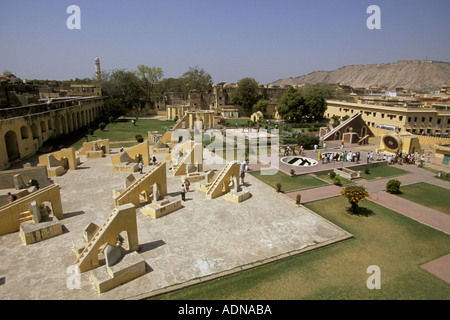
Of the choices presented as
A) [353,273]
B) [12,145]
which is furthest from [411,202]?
[12,145]

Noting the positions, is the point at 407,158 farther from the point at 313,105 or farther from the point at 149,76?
the point at 149,76

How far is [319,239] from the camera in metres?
12.7

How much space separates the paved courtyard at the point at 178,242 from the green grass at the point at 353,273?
1.61ft

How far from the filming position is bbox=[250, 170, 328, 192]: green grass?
19.5 meters

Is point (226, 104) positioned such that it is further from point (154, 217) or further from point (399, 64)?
point (399, 64)

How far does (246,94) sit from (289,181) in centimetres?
4409

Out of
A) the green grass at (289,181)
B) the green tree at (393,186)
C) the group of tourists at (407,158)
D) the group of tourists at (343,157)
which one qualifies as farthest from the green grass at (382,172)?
the green grass at (289,181)

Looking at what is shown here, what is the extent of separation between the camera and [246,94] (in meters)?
61.7

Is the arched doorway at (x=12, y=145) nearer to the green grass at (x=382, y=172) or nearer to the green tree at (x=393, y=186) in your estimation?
the green grass at (x=382, y=172)

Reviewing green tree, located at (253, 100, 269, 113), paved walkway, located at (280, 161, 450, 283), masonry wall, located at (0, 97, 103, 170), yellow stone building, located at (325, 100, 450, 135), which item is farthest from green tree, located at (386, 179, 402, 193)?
green tree, located at (253, 100, 269, 113)

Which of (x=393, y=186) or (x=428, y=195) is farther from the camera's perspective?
(x=428, y=195)

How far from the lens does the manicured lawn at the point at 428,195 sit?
17156mm

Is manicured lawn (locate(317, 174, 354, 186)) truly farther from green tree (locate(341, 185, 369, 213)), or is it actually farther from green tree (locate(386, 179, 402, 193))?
green tree (locate(341, 185, 369, 213))
